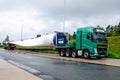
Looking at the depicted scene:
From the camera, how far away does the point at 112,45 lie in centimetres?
4578

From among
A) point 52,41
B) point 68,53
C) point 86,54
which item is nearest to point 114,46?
point 68,53

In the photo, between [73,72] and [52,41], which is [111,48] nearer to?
[52,41]

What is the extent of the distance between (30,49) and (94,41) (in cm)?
3795

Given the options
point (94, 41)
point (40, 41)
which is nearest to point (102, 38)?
point (94, 41)

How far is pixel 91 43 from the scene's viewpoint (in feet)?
114

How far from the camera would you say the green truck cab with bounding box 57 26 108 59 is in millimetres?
34469

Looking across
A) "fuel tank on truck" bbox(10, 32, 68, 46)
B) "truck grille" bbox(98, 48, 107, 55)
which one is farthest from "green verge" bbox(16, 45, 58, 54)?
"truck grille" bbox(98, 48, 107, 55)

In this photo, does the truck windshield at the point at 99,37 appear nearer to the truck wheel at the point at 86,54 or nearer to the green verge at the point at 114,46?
the truck wheel at the point at 86,54

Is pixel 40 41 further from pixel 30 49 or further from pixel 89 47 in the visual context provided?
pixel 89 47

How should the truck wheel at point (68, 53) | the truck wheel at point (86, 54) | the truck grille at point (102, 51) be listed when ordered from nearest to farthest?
the truck grille at point (102, 51) < the truck wheel at point (86, 54) < the truck wheel at point (68, 53)

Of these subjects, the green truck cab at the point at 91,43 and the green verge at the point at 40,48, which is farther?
the green verge at the point at 40,48

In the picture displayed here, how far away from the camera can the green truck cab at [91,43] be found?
34469 mm

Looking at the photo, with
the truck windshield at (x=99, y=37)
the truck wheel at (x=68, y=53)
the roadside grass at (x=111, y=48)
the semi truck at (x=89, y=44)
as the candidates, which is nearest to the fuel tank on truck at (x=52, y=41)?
the roadside grass at (x=111, y=48)

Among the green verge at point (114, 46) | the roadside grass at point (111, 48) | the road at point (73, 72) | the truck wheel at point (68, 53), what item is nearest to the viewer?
the road at point (73, 72)
